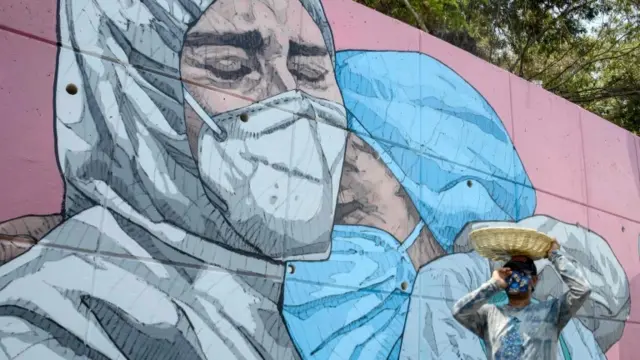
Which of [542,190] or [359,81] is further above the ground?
[359,81]

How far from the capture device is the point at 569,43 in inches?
514

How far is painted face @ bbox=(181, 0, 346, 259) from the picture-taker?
4562 mm

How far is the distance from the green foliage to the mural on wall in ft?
21.6

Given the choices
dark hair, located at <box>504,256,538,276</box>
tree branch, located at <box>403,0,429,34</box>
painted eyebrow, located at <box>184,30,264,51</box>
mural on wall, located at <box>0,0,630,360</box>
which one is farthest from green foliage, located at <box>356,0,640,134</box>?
dark hair, located at <box>504,256,538,276</box>

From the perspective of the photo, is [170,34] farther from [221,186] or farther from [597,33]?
[597,33]

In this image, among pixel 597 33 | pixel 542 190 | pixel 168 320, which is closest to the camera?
pixel 168 320

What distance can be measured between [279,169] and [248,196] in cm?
33

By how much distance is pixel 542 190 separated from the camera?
6.91 m

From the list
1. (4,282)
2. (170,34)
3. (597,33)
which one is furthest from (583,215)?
(597,33)

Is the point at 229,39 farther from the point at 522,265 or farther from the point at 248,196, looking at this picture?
the point at 522,265

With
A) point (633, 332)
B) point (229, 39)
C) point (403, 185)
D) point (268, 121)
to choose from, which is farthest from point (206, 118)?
Answer: point (633, 332)

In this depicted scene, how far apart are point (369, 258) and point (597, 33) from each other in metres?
9.90

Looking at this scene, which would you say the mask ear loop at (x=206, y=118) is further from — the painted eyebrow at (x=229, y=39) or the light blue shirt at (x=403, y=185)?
the light blue shirt at (x=403, y=185)

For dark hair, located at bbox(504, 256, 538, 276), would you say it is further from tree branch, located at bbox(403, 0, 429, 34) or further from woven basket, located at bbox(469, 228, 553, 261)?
tree branch, located at bbox(403, 0, 429, 34)
